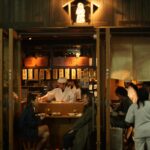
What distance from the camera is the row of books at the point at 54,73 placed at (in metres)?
15.4

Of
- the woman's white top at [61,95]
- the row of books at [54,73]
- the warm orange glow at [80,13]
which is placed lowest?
the woman's white top at [61,95]

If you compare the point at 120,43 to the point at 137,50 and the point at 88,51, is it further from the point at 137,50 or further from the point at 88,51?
the point at 88,51

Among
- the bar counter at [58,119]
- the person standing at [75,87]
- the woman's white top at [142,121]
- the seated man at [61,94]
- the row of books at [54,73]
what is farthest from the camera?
the row of books at [54,73]

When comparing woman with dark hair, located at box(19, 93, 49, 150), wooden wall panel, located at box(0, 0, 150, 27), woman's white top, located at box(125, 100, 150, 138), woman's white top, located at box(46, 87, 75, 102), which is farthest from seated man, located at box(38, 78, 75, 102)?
woman's white top, located at box(125, 100, 150, 138)

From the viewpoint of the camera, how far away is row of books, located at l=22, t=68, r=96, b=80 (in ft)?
50.4

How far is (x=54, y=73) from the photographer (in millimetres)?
15469

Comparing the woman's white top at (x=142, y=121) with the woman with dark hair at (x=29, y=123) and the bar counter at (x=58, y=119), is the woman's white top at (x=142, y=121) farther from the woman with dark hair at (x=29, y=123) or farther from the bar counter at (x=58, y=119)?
the bar counter at (x=58, y=119)

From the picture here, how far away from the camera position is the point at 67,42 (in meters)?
11.1

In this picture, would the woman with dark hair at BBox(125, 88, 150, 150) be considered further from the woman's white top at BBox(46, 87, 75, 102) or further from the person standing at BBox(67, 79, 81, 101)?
the person standing at BBox(67, 79, 81, 101)

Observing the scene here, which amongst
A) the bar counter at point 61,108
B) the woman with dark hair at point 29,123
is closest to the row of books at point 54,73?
the bar counter at point 61,108

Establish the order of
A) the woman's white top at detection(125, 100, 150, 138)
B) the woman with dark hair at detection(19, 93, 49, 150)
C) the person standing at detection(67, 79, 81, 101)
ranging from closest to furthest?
1. the woman's white top at detection(125, 100, 150, 138)
2. the woman with dark hair at detection(19, 93, 49, 150)
3. the person standing at detection(67, 79, 81, 101)

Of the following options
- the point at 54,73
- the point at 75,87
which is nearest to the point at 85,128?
the point at 75,87

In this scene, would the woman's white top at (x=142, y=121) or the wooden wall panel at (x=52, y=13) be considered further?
the wooden wall panel at (x=52, y=13)

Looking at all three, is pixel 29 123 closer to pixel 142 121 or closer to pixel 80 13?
pixel 80 13
